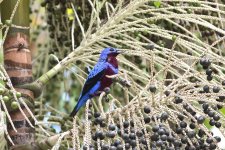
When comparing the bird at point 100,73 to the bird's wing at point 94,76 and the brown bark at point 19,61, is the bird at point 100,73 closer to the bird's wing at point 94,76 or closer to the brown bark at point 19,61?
the bird's wing at point 94,76

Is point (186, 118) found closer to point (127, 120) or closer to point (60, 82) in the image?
point (127, 120)

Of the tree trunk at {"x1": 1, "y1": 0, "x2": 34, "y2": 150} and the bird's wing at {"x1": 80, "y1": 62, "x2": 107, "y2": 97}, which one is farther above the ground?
the tree trunk at {"x1": 1, "y1": 0, "x2": 34, "y2": 150}

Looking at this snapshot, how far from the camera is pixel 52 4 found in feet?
10.6

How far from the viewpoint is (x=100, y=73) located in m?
2.78

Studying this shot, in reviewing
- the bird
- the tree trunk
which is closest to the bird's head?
the bird

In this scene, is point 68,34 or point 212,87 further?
point 68,34

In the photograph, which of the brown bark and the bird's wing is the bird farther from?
the brown bark

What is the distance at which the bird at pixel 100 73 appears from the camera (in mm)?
2699

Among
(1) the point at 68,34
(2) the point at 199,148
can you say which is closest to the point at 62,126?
(1) the point at 68,34

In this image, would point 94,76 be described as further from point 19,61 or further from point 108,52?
point 19,61

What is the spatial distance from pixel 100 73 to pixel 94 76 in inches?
2.6

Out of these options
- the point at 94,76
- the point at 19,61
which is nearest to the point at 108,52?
the point at 94,76

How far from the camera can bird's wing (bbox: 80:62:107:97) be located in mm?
2703

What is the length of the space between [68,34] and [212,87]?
1.29 metres
